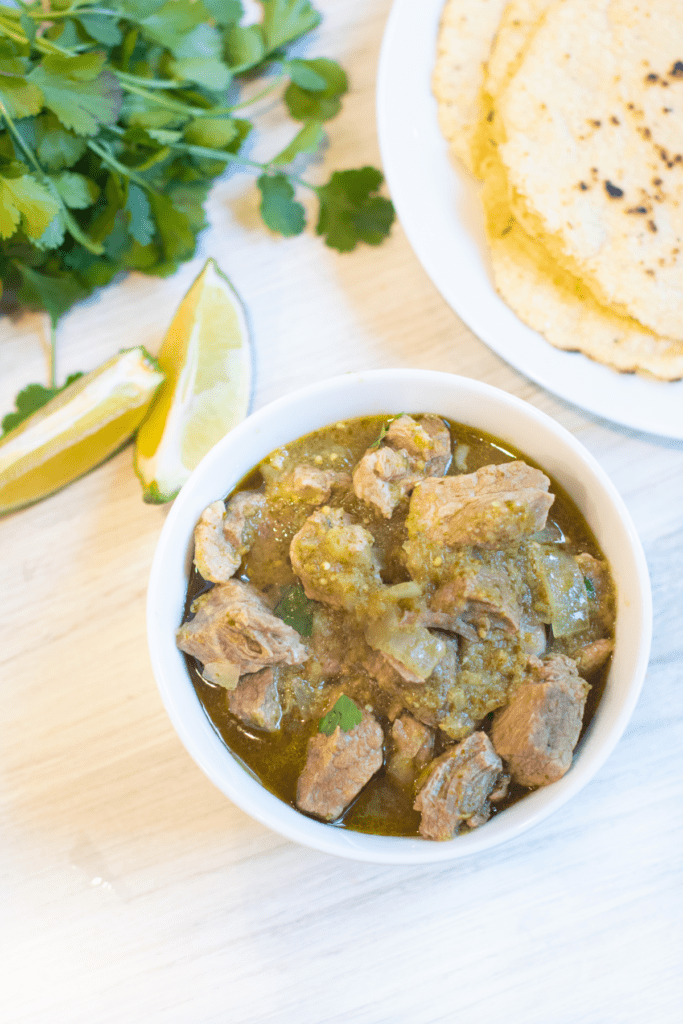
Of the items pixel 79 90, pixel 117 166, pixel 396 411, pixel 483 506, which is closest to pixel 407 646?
pixel 483 506

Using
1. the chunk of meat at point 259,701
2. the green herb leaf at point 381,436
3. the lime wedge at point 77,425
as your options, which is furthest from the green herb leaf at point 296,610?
the lime wedge at point 77,425

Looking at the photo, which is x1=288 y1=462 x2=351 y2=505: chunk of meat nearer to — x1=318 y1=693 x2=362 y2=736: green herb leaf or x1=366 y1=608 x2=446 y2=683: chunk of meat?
x1=366 y1=608 x2=446 y2=683: chunk of meat

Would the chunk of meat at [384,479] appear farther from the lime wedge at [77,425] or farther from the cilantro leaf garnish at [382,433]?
the lime wedge at [77,425]

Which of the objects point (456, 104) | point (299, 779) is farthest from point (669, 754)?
point (456, 104)

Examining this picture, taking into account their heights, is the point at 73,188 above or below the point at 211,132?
below

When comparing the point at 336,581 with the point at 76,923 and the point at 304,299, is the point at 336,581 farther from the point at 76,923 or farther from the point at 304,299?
the point at 76,923

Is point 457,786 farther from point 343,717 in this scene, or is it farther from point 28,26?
point 28,26
